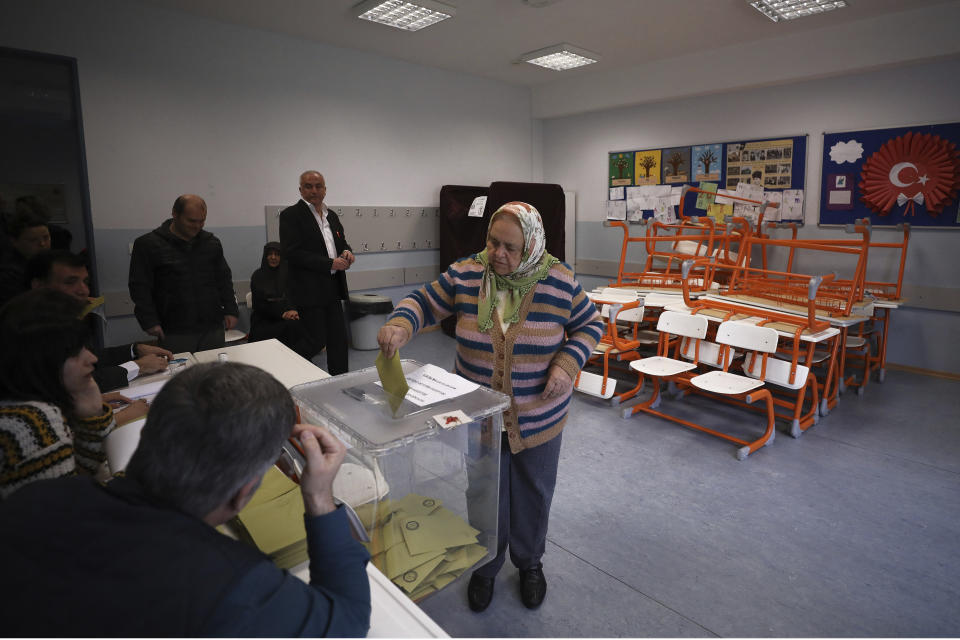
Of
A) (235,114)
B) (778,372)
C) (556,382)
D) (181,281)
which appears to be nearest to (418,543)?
(556,382)

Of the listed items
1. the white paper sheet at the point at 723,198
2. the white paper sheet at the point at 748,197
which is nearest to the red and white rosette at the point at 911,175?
the white paper sheet at the point at 748,197

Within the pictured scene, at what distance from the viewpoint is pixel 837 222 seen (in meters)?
4.99

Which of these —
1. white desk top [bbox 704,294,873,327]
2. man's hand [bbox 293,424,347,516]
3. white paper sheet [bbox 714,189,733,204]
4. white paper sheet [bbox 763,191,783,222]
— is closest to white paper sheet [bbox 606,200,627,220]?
white paper sheet [bbox 714,189,733,204]

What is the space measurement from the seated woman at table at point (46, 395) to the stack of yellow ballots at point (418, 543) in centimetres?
67

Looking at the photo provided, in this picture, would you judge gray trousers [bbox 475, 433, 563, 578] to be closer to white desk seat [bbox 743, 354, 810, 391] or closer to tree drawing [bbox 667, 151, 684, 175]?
white desk seat [bbox 743, 354, 810, 391]

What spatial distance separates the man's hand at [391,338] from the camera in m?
1.42

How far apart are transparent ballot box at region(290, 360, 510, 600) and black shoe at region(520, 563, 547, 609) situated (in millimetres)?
570

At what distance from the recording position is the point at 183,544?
690 mm

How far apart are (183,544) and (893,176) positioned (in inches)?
225

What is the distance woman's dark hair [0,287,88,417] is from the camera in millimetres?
1217

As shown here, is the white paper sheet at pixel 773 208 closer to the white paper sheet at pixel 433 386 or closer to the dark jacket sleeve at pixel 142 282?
the white paper sheet at pixel 433 386

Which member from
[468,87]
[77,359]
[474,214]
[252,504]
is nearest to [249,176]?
[474,214]

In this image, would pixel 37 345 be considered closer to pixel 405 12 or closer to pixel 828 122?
pixel 405 12

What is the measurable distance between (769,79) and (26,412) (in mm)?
5804
